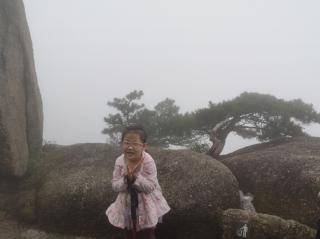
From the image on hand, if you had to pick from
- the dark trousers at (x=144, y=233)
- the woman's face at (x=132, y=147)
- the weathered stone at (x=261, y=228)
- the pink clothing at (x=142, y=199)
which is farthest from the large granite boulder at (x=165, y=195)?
the woman's face at (x=132, y=147)

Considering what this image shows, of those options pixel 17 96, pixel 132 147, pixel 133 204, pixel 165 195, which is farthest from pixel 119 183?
pixel 17 96

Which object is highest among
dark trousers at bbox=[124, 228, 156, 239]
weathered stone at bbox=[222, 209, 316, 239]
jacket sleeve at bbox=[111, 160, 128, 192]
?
jacket sleeve at bbox=[111, 160, 128, 192]

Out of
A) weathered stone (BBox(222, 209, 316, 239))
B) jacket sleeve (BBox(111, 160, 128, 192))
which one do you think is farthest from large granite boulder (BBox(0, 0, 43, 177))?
weathered stone (BBox(222, 209, 316, 239))

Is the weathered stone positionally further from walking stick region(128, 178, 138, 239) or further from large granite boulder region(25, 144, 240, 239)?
walking stick region(128, 178, 138, 239)

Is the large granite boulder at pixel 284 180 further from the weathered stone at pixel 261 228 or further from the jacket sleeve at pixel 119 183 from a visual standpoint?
the jacket sleeve at pixel 119 183

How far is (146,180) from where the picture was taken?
20.3 feet

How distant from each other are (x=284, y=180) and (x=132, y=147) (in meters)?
6.36

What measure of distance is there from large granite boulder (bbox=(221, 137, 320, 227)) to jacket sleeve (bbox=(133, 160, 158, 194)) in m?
5.26

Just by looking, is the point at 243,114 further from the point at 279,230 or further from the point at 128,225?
the point at 128,225

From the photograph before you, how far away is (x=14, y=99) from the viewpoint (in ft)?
38.2

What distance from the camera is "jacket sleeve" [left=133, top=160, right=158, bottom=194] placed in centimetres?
610

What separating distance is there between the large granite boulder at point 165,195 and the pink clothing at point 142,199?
309cm

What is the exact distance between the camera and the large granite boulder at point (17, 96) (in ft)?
36.1

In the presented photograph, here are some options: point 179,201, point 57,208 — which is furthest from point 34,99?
point 179,201
